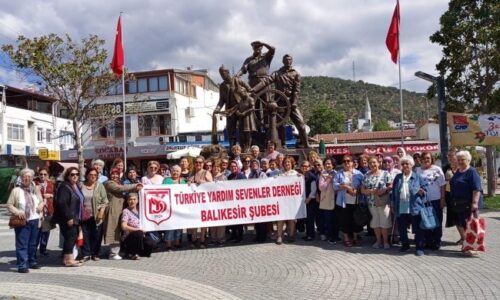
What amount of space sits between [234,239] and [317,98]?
12608 centimetres

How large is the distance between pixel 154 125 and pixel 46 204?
43.5 meters

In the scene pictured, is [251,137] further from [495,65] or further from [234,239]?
[495,65]

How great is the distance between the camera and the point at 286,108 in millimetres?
14422

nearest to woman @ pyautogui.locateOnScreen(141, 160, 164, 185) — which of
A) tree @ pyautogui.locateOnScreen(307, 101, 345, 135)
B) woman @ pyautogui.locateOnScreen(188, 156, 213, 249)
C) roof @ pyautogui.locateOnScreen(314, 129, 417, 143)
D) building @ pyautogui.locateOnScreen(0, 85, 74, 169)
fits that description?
woman @ pyautogui.locateOnScreen(188, 156, 213, 249)

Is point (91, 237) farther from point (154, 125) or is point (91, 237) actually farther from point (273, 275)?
point (154, 125)

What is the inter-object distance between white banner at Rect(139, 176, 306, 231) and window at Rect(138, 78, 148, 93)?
144 ft

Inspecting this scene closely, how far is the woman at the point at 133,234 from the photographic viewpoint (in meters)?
8.66

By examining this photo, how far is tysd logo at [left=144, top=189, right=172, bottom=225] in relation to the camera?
899 centimetres

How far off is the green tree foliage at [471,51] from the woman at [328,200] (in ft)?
37.8

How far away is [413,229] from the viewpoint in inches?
336

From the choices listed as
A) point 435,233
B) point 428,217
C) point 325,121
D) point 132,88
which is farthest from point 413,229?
point 325,121

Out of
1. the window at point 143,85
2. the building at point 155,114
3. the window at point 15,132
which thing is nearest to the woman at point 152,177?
the building at point 155,114

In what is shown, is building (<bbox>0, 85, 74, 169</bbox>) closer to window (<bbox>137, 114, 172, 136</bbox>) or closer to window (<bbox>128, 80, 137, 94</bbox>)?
window (<bbox>128, 80, 137, 94</bbox>)

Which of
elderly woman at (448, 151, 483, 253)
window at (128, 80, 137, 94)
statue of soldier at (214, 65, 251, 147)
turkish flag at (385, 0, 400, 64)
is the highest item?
window at (128, 80, 137, 94)
